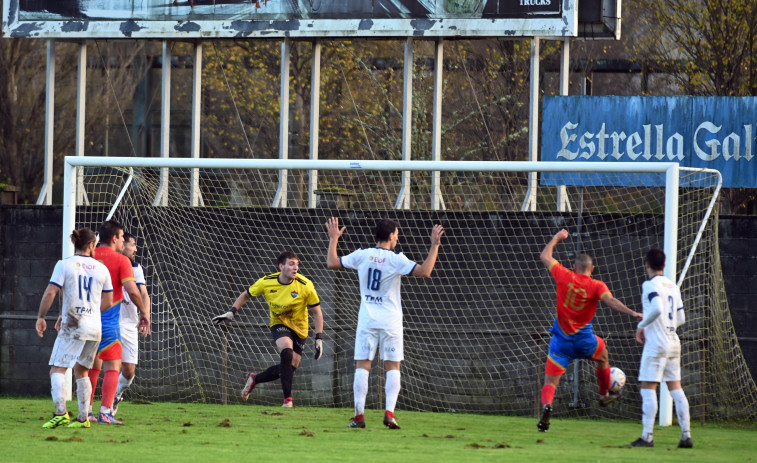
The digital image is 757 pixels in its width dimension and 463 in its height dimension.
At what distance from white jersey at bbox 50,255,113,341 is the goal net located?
10.1 feet

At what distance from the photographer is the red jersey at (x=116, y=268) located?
9836 mm

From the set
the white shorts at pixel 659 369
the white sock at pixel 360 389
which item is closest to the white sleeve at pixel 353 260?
the white sock at pixel 360 389

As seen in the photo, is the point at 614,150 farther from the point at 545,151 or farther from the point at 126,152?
the point at 126,152

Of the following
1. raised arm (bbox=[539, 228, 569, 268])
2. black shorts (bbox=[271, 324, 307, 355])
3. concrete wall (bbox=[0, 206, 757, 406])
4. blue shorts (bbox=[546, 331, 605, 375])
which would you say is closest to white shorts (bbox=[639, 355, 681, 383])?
blue shorts (bbox=[546, 331, 605, 375])

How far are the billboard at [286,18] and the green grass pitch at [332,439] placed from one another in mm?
6282

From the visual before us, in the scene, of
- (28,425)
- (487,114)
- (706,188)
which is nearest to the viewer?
(28,425)

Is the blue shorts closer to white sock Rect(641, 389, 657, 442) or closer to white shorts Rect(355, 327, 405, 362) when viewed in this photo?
white sock Rect(641, 389, 657, 442)

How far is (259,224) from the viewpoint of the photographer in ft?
47.1

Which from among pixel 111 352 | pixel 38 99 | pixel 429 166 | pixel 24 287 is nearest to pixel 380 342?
pixel 111 352

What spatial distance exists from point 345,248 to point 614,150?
363 cm

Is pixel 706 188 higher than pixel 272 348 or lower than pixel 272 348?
Answer: higher

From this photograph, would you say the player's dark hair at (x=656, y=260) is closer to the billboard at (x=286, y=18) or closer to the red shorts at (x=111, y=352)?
the red shorts at (x=111, y=352)

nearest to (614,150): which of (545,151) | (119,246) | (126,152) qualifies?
(545,151)

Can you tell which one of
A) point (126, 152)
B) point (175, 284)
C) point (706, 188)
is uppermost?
point (126, 152)
